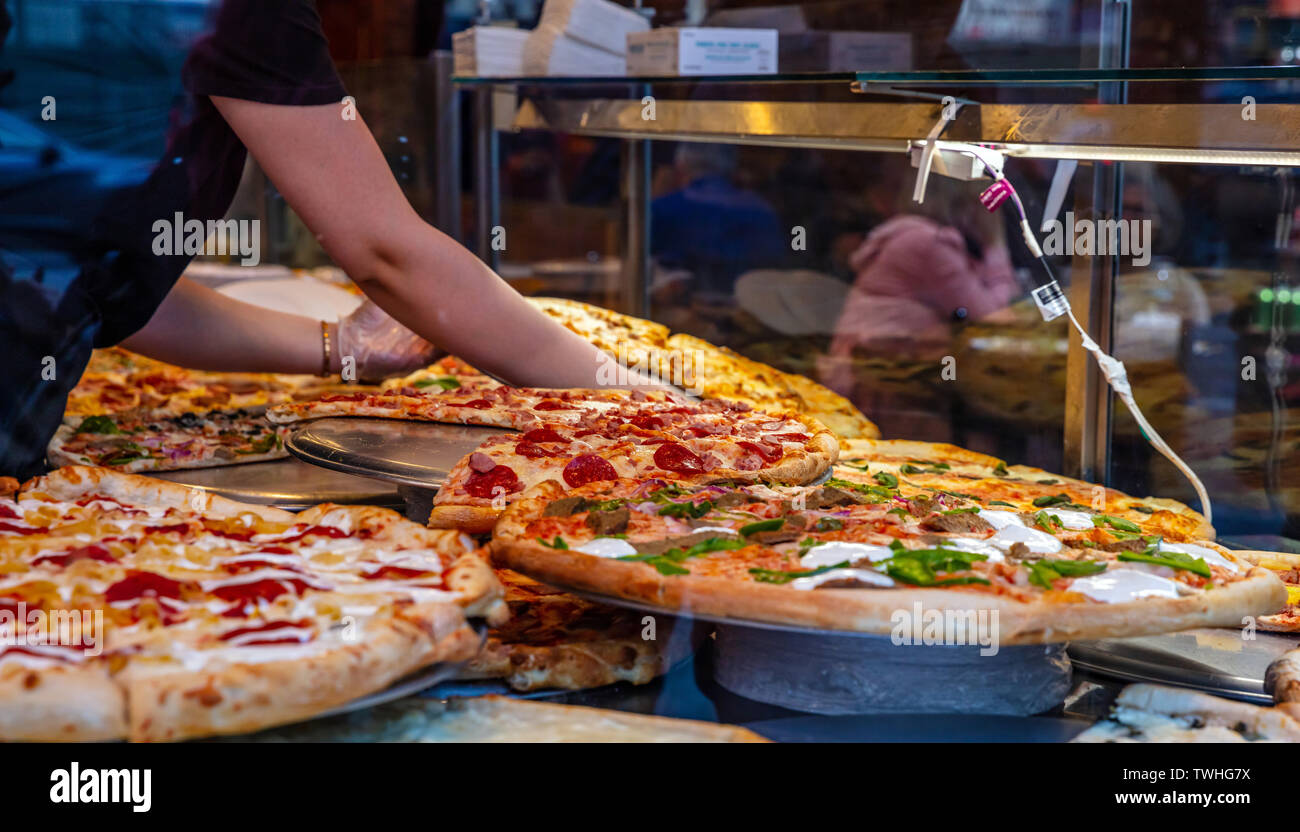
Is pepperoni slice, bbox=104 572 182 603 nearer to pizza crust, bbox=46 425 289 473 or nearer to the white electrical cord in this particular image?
pizza crust, bbox=46 425 289 473

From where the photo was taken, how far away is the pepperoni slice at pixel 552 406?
2.62 m

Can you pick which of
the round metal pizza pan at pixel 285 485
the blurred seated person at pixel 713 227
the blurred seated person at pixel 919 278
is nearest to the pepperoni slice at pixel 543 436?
the round metal pizza pan at pixel 285 485

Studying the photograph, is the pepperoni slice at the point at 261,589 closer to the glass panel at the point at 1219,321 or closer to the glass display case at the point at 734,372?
the glass display case at the point at 734,372

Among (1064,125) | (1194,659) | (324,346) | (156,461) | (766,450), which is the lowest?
(1194,659)

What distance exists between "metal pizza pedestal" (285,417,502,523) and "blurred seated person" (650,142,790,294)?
1.99 m

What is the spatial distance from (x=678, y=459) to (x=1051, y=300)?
0.77m

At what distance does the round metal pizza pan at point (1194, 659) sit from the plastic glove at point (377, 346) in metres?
2.05

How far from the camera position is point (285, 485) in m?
2.58

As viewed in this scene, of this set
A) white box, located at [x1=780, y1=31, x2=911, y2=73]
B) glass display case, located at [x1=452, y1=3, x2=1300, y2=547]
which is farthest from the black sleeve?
white box, located at [x1=780, y1=31, x2=911, y2=73]

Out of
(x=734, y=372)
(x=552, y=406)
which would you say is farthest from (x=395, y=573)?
(x=734, y=372)

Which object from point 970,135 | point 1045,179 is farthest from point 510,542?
point 1045,179

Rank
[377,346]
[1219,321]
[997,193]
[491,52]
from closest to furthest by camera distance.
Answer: [997,193], [377,346], [1219,321], [491,52]

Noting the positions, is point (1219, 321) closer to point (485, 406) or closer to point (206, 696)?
point (485, 406)

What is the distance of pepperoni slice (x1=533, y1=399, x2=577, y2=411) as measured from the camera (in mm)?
2621
